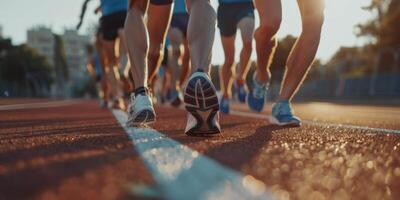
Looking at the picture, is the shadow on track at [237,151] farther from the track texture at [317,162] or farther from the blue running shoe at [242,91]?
the blue running shoe at [242,91]

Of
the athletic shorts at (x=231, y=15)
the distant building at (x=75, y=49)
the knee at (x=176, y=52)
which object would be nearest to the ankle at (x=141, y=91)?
the athletic shorts at (x=231, y=15)

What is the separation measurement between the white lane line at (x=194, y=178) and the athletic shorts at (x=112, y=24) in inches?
215

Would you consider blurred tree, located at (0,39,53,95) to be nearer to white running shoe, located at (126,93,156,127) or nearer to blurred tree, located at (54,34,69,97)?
blurred tree, located at (54,34,69,97)

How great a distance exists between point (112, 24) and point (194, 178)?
618 centimetres

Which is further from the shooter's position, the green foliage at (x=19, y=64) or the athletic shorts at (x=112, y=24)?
the green foliage at (x=19, y=64)

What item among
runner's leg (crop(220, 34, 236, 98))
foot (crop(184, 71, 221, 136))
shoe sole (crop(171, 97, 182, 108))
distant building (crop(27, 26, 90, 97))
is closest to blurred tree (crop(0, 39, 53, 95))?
distant building (crop(27, 26, 90, 97))

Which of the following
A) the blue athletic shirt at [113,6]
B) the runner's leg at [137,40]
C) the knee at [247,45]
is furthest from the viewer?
the blue athletic shirt at [113,6]

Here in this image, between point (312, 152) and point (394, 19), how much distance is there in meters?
35.8

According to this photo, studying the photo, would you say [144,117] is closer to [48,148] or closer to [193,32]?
[193,32]

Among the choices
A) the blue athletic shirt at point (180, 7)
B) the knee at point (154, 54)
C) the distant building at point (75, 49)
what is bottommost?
the knee at point (154, 54)

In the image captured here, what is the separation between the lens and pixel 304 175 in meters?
1.53

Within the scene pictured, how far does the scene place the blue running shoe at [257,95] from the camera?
5140 millimetres

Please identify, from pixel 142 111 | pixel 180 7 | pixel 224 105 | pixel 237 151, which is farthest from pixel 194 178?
pixel 180 7

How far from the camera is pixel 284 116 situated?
3.60m
